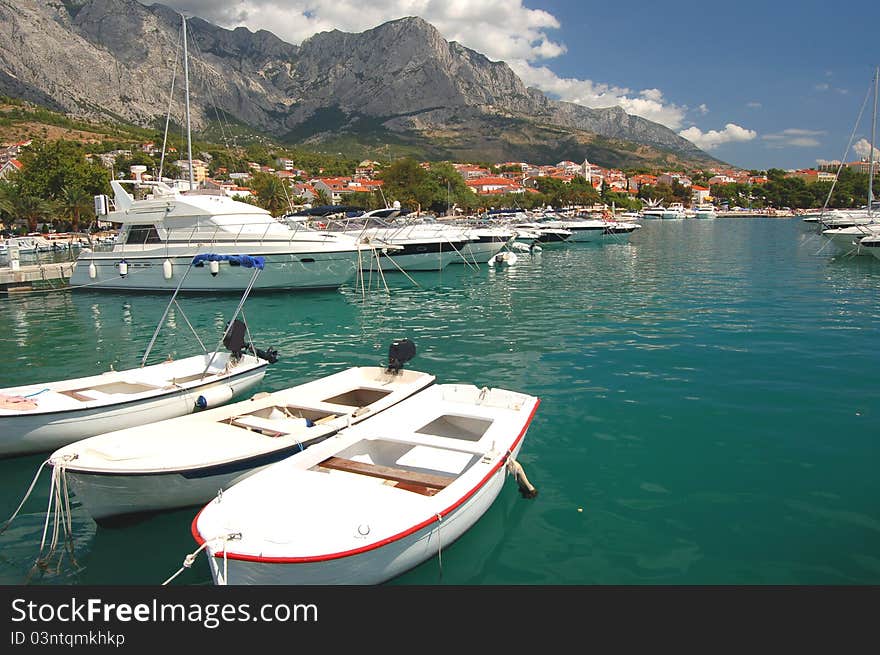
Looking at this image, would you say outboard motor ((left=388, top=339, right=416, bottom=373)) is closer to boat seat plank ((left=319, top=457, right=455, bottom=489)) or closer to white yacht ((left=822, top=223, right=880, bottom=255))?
boat seat plank ((left=319, top=457, right=455, bottom=489))

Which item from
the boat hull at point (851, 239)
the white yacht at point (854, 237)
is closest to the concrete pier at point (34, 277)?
the white yacht at point (854, 237)

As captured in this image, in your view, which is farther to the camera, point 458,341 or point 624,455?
point 458,341

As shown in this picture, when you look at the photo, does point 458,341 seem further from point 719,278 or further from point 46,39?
point 46,39

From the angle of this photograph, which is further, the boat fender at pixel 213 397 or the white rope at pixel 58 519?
the boat fender at pixel 213 397

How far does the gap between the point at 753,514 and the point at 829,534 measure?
Answer: 0.74 meters

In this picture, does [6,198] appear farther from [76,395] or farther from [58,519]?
[58,519]

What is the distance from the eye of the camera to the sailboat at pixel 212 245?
77.4 ft

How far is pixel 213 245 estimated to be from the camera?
927 inches

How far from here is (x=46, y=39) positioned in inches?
5802

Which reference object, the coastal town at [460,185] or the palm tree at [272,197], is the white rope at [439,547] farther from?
the palm tree at [272,197]

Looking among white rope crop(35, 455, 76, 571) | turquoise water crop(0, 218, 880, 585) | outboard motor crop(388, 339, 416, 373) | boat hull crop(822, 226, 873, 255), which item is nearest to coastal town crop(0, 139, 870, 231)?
turquoise water crop(0, 218, 880, 585)

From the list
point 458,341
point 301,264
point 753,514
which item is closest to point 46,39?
point 301,264

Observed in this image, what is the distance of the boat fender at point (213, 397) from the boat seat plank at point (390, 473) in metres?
3.85

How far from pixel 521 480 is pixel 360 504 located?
2266 millimetres
